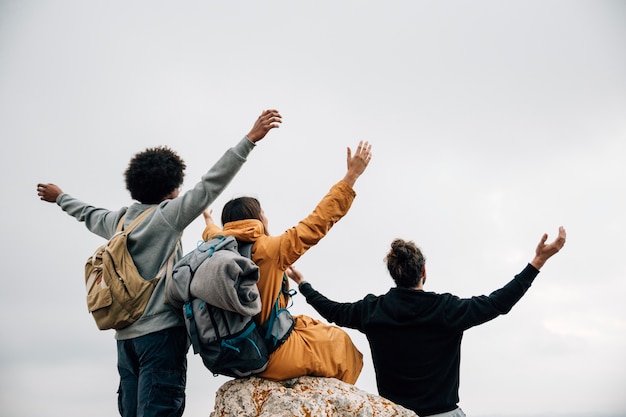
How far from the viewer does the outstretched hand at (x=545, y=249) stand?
21.0 feet

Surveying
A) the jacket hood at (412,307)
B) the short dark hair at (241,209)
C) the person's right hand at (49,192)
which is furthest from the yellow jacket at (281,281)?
the person's right hand at (49,192)

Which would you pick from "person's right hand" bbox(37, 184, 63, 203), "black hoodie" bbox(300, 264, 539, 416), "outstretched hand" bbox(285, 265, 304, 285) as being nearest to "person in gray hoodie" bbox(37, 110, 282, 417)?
"person's right hand" bbox(37, 184, 63, 203)

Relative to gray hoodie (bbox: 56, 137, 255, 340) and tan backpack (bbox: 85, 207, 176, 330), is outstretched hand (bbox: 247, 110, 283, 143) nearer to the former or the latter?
gray hoodie (bbox: 56, 137, 255, 340)

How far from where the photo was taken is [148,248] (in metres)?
5.84

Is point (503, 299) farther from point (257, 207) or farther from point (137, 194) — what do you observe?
point (137, 194)

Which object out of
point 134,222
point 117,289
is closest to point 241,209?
point 134,222

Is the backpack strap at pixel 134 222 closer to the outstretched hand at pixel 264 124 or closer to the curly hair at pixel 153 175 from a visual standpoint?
the curly hair at pixel 153 175

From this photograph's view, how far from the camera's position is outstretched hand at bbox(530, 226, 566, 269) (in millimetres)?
6410

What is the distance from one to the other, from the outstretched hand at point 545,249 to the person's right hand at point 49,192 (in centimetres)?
577

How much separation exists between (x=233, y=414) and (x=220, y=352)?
2.77ft

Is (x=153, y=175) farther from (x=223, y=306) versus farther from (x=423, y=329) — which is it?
(x=423, y=329)

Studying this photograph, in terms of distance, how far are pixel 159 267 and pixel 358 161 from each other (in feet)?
7.54

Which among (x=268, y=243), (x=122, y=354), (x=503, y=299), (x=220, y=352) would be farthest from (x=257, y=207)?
(x=503, y=299)

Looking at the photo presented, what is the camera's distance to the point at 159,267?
19.2ft
